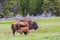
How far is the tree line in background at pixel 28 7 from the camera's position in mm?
30297

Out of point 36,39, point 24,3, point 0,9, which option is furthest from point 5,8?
point 36,39

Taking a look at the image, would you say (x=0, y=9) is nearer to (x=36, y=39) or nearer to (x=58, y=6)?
(x=58, y=6)

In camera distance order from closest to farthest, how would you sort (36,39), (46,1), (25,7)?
(36,39), (46,1), (25,7)

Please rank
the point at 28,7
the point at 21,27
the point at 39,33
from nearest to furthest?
1. the point at 21,27
2. the point at 39,33
3. the point at 28,7

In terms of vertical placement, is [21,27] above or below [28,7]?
above

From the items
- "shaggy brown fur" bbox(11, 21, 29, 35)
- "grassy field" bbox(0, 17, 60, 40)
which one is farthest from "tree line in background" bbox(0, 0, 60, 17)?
"shaggy brown fur" bbox(11, 21, 29, 35)

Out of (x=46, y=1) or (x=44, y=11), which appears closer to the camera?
(x=46, y=1)

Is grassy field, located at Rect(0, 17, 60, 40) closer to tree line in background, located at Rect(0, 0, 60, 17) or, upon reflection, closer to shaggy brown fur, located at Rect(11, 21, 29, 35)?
shaggy brown fur, located at Rect(11, 21, 29, 35)

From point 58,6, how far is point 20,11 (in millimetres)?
5629

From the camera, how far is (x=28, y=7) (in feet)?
103

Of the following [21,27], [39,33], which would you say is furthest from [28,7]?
[21,27]

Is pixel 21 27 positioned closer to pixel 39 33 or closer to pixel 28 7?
pixel 39 33

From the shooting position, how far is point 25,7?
3177 centimetres

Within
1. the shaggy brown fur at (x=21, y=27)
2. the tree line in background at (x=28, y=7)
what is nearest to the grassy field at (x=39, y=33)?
the shaggy brown fur at (x=21, y=27)
